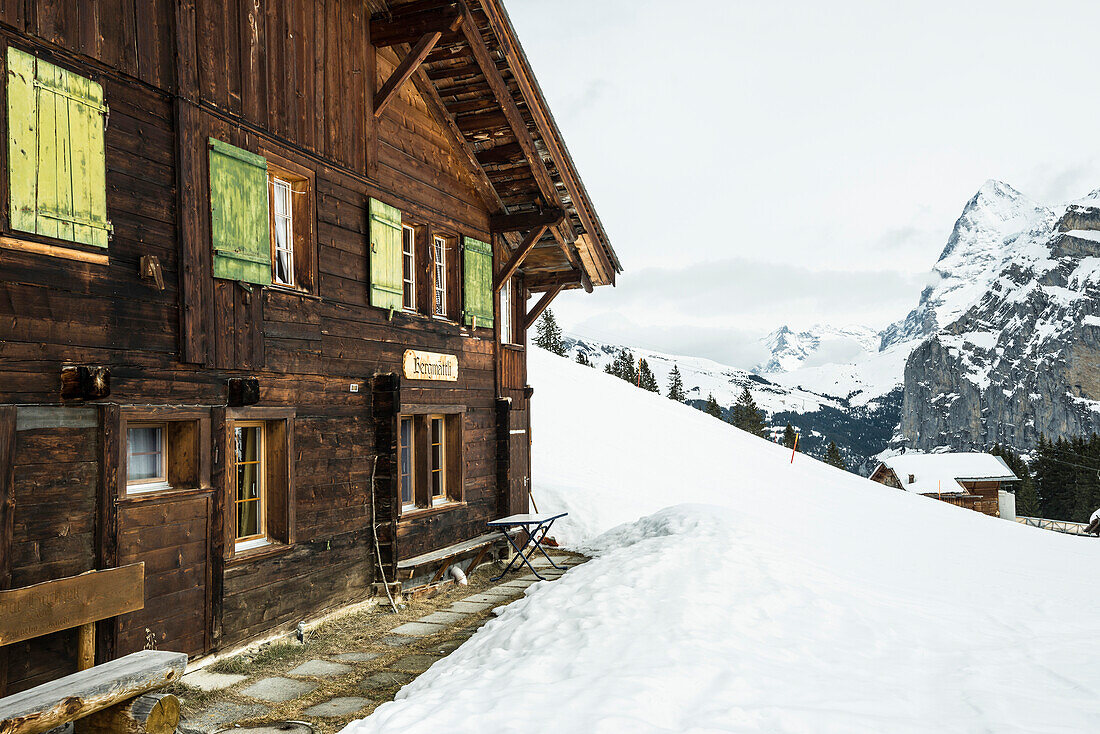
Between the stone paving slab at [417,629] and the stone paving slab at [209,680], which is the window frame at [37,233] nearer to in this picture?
the stone paving slab at [209,680]

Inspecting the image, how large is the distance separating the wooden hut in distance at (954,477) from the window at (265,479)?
198 feet

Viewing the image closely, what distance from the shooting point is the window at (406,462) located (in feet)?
37.7

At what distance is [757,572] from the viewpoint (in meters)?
9.55

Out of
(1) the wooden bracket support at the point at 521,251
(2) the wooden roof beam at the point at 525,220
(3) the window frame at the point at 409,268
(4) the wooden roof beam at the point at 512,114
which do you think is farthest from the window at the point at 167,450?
(2) the wooden roof beam at the point at 525,220

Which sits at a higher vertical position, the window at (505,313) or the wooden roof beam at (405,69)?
the wooden roof beam at (405,69)

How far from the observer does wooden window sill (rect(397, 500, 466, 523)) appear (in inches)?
434

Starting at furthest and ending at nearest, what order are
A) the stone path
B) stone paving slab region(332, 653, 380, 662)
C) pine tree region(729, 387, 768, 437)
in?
Result: pine tree region(729, 387, 768, 437) < stone paving slab region(332, 653, 380, 662) < the stone path

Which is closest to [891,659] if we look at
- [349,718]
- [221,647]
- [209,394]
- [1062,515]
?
[349,718]

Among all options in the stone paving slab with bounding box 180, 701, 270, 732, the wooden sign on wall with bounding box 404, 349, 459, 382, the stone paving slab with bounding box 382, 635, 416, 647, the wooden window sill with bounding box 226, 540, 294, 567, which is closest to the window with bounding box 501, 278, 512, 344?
the wooden sign on wall with bounding box 404, 349, 459, 382

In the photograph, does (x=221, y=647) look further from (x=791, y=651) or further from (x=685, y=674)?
(x=791, y=651)

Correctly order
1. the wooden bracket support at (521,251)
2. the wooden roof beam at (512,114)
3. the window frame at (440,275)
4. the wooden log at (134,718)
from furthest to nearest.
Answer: the wooden bracket support at (521,251) → the window frame at (440,275) → the wooden roof beam at (512,114) → the wooden log at (134,718)

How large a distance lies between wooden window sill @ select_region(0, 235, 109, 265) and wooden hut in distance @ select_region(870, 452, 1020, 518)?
63.1m

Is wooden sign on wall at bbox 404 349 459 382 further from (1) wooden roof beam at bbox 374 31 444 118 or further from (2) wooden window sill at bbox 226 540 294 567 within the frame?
(1) wooden roof beam at bbox 374 31 444 118

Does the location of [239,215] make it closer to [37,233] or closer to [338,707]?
[37,233]
